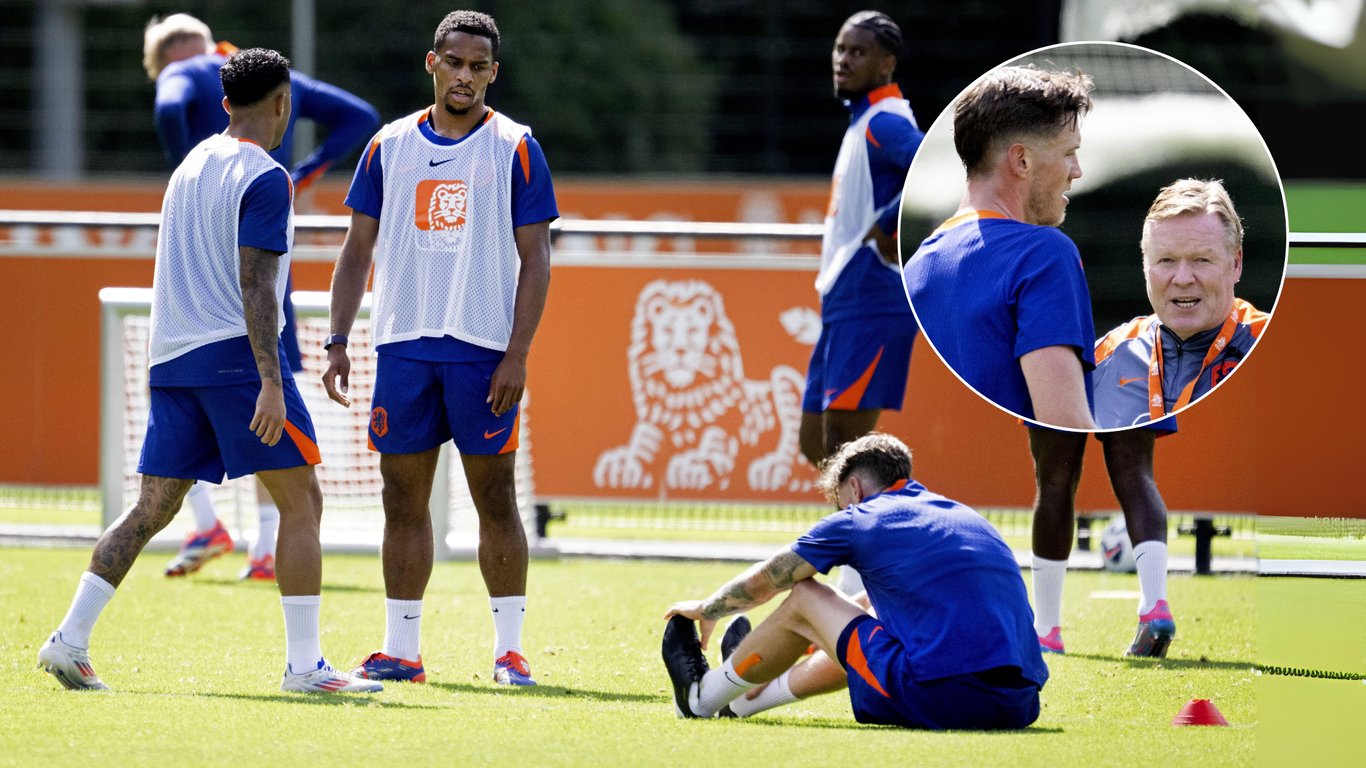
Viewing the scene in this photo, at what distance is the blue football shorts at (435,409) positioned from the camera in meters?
6.09

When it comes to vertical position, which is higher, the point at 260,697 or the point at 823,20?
the point at 823,20

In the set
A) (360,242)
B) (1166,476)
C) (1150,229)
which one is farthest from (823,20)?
(1150,229)

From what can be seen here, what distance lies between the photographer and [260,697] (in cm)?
554

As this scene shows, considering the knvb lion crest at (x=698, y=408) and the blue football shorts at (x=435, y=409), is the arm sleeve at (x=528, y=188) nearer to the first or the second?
the blue football shorts at (x=435, y=409)

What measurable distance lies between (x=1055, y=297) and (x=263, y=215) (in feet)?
12.2

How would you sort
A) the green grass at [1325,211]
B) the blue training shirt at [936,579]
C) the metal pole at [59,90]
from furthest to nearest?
the metal pole at [59,90] < the blue training shirt at [936,579] < the green grass at [1325,211]

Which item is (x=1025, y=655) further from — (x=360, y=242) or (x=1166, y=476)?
(x=1166, y=476)

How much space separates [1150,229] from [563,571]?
25.6 ft

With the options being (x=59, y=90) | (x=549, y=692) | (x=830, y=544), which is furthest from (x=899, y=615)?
(x=59, y=90)

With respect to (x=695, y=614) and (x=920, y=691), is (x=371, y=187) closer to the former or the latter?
(x=695, y=614)

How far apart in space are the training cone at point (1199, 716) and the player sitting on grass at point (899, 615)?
1.39 feet

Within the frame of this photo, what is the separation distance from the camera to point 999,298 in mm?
2436

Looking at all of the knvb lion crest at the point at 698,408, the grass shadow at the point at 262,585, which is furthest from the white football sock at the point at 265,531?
the knvb lion crest at the point at 698,408

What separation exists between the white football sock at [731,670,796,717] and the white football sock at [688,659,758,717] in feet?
0.27
